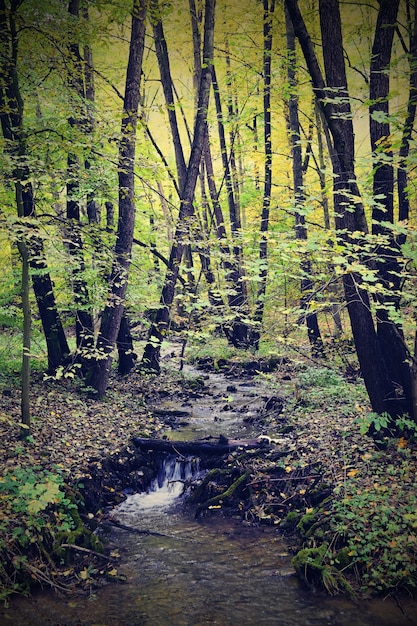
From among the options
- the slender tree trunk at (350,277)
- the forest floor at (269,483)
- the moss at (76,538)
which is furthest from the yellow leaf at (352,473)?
the moss at (76,538)

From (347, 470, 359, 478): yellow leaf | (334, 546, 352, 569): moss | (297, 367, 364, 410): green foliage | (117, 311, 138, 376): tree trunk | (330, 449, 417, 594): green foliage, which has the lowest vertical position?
(334, 546, 352, 569): moss

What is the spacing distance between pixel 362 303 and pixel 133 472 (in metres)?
5.15

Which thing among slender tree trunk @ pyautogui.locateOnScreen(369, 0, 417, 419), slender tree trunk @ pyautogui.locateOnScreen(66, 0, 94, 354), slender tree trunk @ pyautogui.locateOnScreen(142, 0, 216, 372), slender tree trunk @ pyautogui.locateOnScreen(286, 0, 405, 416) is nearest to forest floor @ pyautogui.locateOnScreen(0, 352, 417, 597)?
slender tree trunk @ pyautogui.locateOnScreen(286, 0, 405, 416)

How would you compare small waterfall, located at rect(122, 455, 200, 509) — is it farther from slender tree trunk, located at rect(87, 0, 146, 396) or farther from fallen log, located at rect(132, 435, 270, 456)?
slender tree trunk, located at rect(87, 0, 146, 396)

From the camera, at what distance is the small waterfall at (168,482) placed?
7996 mm

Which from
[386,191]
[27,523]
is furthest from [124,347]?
[386,191]

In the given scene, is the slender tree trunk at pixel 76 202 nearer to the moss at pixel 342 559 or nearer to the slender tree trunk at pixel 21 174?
the slender tree trunk at pixel 21 174

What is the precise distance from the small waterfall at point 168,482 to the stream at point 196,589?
3.0 inches

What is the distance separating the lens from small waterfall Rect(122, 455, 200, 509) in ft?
26.2

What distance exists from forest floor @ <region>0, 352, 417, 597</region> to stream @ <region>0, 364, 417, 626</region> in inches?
9.3

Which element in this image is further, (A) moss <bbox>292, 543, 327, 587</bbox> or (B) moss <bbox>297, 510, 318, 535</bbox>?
(B) moss <bbox>297, 510, 318, 535</bbox>

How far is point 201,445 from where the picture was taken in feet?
29.5

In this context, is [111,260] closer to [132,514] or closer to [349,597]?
[132,514]

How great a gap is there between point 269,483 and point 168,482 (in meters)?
2.08
